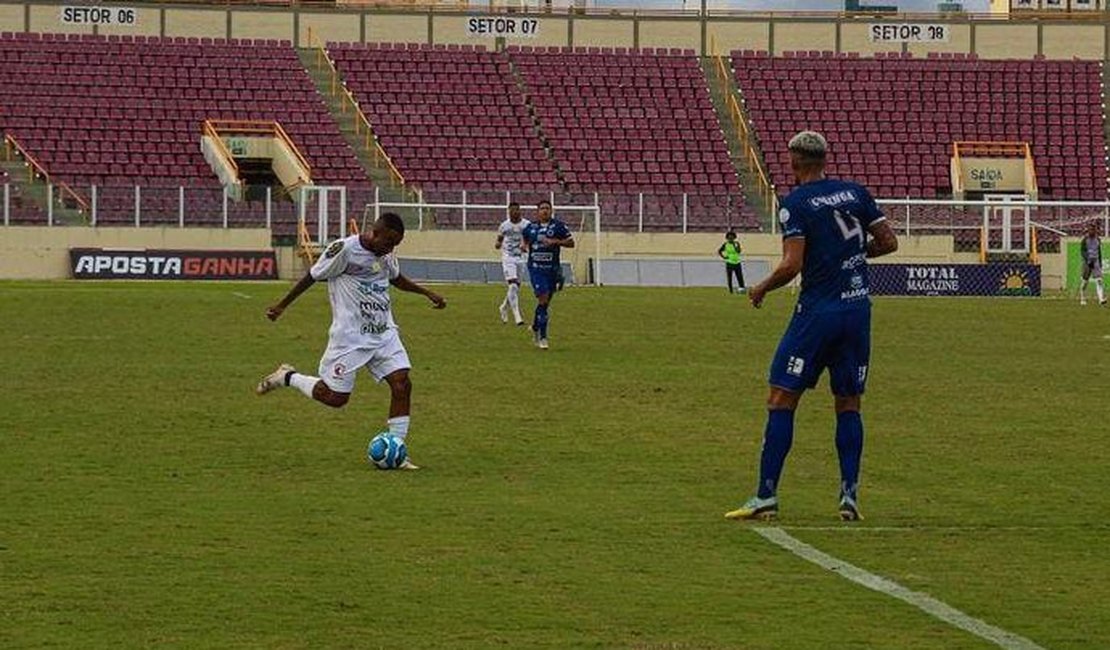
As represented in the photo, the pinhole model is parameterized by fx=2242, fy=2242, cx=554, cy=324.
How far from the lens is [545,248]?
31.1 metres

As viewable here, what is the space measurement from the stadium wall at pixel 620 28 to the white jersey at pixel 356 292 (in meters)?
54.9

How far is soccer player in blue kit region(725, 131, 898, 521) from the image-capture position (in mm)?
12383

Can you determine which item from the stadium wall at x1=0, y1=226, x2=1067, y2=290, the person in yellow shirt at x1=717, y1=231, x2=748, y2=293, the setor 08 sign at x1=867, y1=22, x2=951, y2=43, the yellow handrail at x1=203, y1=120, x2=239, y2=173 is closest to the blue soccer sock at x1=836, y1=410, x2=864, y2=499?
the person in yellow shirt at x1=717, y1=231, x2=748, y2=293

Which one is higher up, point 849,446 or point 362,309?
point 362,309

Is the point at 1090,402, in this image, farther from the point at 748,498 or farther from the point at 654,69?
the point at 654,69

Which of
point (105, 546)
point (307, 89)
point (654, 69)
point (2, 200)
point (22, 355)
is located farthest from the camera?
point (654, 69)

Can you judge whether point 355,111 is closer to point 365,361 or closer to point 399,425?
point 365,361

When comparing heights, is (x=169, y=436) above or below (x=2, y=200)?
below

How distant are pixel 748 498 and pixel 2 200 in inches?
1748

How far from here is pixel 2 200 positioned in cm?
5534

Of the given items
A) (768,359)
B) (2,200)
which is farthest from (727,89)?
(768,359)

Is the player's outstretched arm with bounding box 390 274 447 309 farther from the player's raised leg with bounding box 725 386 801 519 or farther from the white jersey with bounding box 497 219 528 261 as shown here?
the white jersey with bounding box 497 219 528 261

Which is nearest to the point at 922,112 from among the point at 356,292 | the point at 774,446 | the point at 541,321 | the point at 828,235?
the point at 541,321

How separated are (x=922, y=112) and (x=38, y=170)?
2739cm
